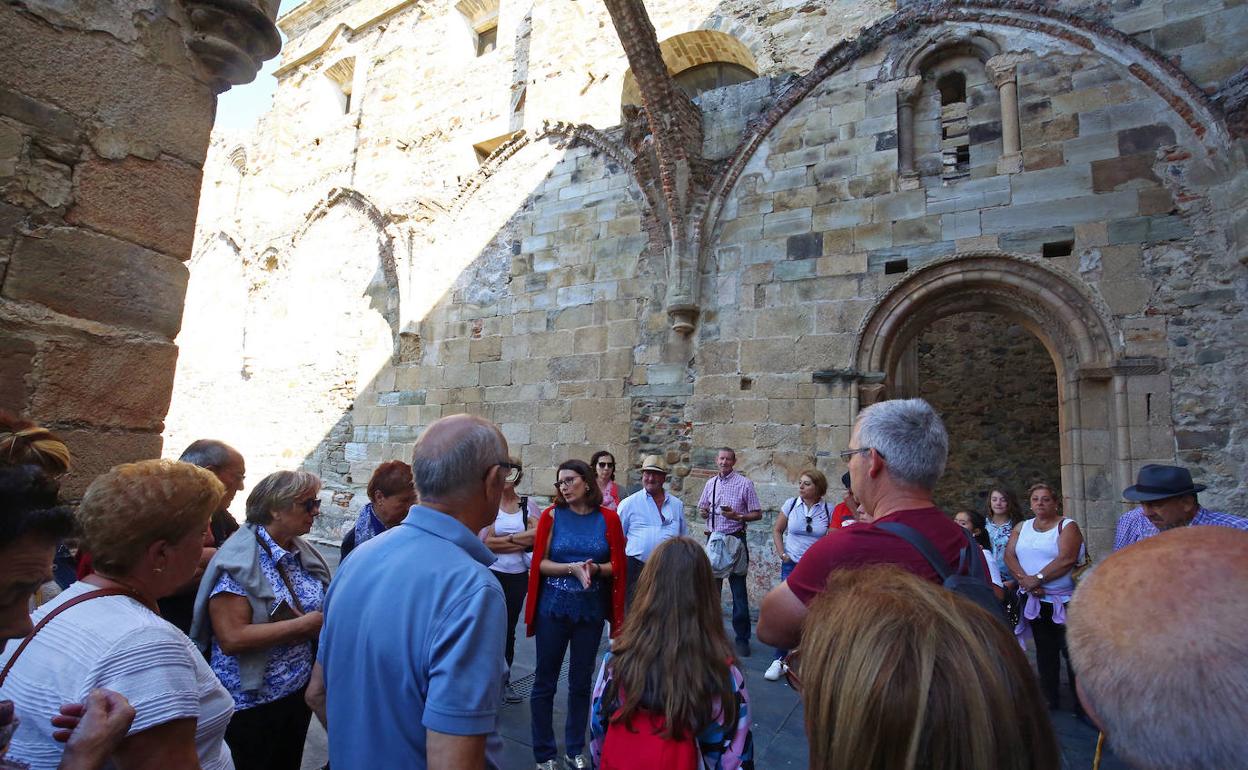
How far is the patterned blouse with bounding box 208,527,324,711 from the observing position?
211 cm

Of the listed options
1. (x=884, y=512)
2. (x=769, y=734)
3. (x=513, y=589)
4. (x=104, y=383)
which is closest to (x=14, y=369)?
(x=104, y=383)

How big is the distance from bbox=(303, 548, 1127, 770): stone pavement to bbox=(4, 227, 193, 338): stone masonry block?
236cm

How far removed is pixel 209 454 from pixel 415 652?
176cm

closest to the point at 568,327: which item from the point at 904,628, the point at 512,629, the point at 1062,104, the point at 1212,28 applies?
the point at 512,629

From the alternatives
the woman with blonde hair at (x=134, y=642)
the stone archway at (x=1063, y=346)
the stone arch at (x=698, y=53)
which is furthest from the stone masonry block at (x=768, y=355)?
the woman with blonde hair at (x=134, y=642)

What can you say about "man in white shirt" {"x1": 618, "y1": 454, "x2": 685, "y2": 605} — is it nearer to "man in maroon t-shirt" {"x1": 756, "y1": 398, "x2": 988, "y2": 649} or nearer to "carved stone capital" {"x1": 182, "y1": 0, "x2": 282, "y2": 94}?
"man in maroon t-shirt" {"x1": 756, "y1": 398, "x2": 988, "y2": 649}

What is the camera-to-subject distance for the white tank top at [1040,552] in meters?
4.12

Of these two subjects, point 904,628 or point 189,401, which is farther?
point 189,401

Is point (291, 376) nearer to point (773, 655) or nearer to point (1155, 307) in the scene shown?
point (773, 655)

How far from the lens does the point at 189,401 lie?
41.4 ft

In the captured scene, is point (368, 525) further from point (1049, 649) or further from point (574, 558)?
point (1049, 649)

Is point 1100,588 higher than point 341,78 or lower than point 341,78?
lower

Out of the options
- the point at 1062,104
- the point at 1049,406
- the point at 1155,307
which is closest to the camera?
the point at 1155,307

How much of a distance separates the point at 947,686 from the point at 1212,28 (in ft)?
24.7
